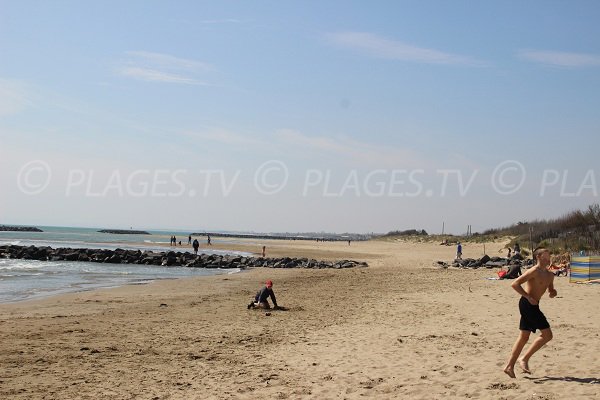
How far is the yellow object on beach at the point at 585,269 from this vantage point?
19656mm

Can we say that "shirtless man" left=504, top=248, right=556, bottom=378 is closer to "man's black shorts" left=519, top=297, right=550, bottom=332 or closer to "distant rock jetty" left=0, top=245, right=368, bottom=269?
"man's black shorts" left=519, top=297, right=550, bottom=332

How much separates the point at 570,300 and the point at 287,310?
24.3 ft

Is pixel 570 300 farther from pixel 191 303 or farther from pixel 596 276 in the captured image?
pixel 191 303

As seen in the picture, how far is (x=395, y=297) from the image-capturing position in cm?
1675

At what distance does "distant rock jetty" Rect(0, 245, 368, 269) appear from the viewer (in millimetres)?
36781

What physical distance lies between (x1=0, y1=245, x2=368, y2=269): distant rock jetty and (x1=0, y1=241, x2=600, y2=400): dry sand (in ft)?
66.8

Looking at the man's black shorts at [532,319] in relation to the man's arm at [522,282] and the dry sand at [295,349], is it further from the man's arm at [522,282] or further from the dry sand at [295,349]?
the dry sand at [295,349]

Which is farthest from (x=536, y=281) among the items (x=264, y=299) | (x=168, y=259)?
(x=168, y=259)

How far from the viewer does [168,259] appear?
3866 centimetres

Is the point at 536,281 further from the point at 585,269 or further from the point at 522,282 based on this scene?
the point at 585,269

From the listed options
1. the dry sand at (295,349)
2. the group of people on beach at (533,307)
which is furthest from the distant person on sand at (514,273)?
the group of people on beach at (533,307)

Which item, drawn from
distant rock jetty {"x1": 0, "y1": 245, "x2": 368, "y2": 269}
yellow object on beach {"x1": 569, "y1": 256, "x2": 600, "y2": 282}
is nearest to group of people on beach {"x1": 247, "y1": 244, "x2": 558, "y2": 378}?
yellow object on beach {"x1": 569, "y1": 256, "x2": 600, "y2": 282}

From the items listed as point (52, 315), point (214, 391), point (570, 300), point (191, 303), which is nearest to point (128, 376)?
point (214, 391)

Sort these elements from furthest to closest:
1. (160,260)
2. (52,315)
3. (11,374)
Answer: (160,260) < (52,315) < (11,374)
